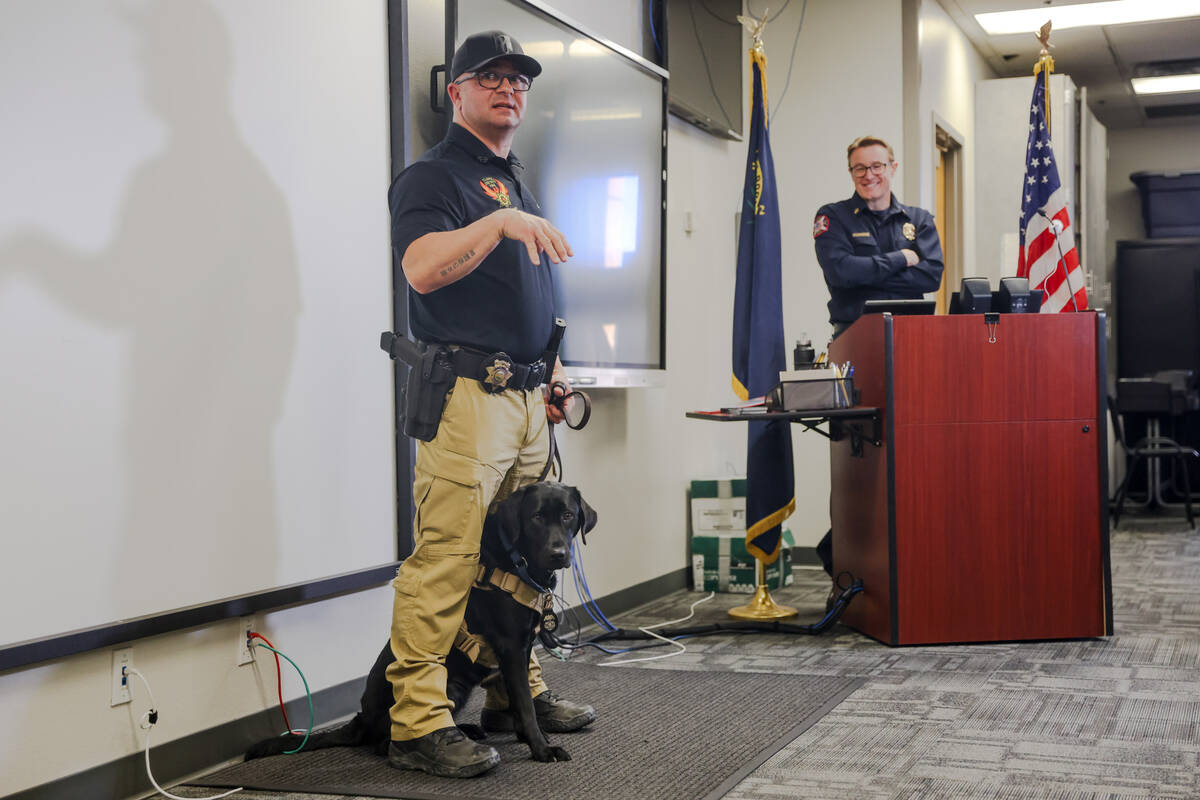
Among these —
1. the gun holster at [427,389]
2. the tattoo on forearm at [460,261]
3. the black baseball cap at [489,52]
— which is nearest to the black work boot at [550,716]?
the gun holster at [427,389]

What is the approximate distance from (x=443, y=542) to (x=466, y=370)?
35 cm

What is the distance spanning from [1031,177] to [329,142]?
3243 mm

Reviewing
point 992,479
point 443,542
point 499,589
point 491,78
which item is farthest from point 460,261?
point 992,479

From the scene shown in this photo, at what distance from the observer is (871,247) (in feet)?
13.6

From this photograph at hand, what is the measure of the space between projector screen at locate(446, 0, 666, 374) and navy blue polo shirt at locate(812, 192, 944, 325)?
60 centimetres

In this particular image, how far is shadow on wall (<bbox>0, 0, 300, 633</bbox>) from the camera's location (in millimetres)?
2170

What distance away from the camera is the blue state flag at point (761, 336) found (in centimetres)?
407

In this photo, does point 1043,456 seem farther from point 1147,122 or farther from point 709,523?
point 1147,122

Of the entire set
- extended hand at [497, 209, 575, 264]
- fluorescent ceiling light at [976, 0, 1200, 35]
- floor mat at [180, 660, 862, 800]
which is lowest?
floor mat at [180, 660, 862, 800]

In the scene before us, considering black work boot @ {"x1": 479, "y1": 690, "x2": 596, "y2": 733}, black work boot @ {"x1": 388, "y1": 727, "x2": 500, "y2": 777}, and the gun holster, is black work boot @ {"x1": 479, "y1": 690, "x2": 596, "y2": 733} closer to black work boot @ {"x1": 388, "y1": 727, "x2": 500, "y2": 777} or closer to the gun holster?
black work boot @ {"x1": 388, "y1": 727, "x2": 500, "y2": 777}

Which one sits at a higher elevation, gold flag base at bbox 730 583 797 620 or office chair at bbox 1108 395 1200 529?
office chair at bbox 1108 395 1200 529

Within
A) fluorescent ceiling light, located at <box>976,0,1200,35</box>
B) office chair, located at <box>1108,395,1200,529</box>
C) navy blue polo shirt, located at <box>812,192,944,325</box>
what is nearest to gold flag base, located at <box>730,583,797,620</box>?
navy blue polo shirt, located at <box>812,192,944,325</box>

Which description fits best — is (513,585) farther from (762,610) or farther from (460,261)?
(762,610)

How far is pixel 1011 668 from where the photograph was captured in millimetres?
3182
